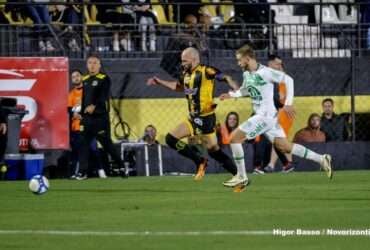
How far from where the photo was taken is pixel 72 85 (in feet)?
84.5

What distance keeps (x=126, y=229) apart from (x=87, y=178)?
11.5 m

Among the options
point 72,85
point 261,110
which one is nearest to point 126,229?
point 261,110

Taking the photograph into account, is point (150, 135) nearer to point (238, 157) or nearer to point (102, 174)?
point (102, 174)

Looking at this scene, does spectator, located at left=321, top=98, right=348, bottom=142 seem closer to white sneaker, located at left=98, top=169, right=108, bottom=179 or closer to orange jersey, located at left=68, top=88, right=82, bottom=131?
white sneaker, located at left=98, top=169, right=108, bottom=179

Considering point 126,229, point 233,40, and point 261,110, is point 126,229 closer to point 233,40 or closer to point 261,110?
point 261,110

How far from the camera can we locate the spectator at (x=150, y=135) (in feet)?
84.5

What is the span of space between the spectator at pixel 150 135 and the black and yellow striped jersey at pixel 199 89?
3632 millimetres

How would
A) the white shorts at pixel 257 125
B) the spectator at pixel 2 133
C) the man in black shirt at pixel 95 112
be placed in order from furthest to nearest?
the man in black shirt at pixel 95 112, the spectator at pixel 2 133, the white shorts at pixel 257 125

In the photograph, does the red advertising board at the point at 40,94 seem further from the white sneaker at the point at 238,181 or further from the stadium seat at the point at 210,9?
the white sneaker at the point at 238,181

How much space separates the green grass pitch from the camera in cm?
1160

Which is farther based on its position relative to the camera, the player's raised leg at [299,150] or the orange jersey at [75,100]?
the orange jersey at [75,100]

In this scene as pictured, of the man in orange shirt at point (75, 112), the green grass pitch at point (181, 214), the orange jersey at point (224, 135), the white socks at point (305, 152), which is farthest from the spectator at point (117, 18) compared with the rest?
the white socks at point (305, 152)

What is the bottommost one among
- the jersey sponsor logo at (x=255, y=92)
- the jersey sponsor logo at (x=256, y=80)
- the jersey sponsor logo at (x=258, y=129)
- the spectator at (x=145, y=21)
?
the jersey sponsor logo at (x=258, y=129)

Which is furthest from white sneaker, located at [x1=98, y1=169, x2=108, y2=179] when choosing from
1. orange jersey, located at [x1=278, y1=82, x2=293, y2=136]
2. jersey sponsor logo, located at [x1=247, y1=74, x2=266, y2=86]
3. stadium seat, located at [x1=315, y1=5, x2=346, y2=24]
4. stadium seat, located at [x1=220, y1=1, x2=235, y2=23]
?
stadium seat, located at [x1=315, y1=5, x2=346, y2=24]
